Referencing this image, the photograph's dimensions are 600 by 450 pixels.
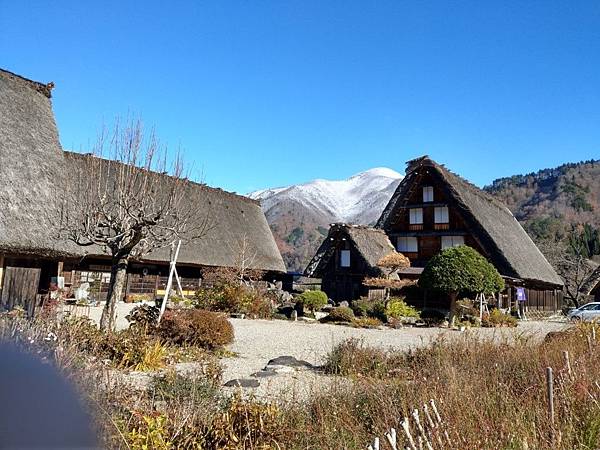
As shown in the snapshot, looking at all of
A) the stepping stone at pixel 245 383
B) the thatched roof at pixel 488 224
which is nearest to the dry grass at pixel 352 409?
the stepping stone at pixel 245 383

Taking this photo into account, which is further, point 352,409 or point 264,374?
point 264,374

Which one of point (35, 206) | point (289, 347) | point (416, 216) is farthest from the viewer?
point (416, 216)

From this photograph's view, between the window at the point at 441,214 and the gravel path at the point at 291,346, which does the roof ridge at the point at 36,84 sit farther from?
the window at the point at 441,214

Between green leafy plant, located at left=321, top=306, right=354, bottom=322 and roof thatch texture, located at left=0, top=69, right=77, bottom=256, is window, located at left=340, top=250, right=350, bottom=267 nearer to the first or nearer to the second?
green leafy plant, located at left=321, top=306, right=354, bottom=322

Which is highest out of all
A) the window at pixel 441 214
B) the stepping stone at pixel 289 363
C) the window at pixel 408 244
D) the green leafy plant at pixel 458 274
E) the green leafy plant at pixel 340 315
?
the window at pixel 441 214

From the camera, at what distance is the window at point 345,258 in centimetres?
2984

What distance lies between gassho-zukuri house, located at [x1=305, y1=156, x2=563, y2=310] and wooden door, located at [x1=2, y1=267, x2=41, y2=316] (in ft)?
57.4

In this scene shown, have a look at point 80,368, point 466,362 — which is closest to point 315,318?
point 466,362

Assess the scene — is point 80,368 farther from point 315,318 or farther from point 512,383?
point 315,318

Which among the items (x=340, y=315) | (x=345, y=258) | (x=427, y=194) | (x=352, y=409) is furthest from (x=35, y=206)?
(x=427, y=194)

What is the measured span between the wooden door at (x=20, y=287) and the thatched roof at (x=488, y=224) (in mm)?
21936

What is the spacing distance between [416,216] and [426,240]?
65.5 inches

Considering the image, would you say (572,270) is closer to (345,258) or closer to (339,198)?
(345,258)

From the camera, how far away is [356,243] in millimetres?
28766
